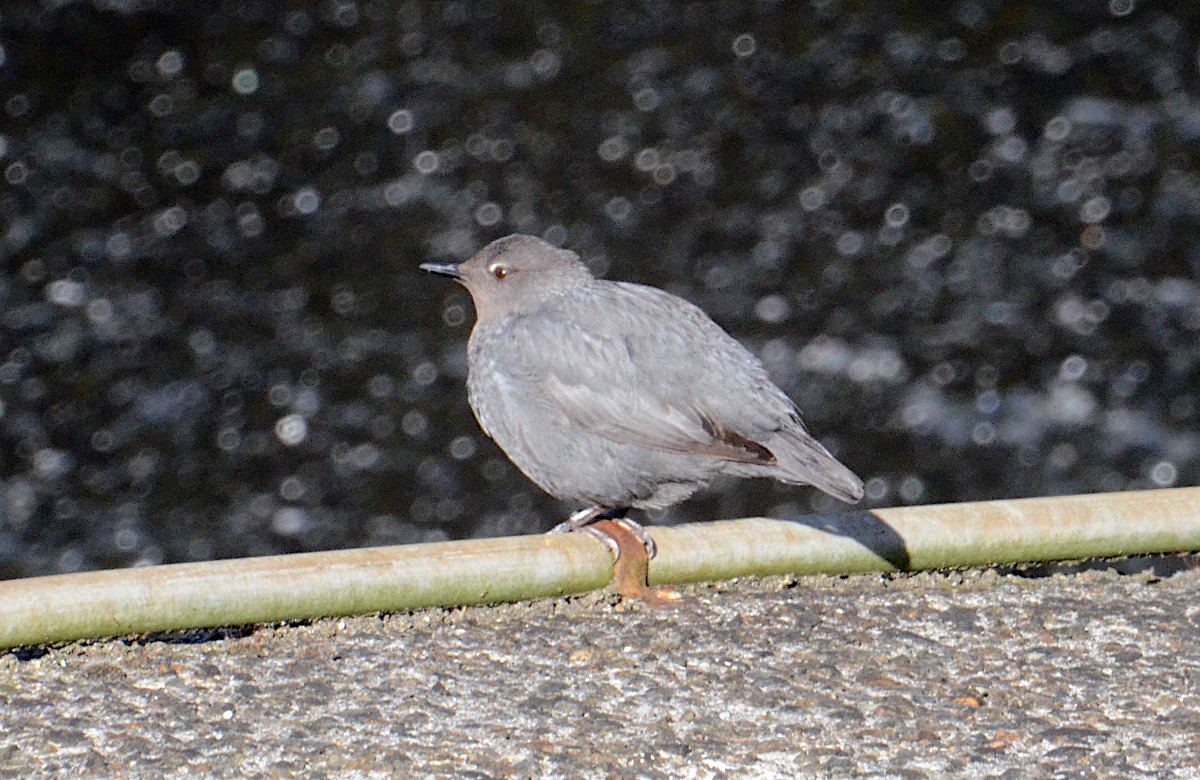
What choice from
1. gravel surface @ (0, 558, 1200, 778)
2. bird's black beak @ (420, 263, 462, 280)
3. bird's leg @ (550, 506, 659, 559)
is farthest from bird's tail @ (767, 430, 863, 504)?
bird's black beak @ (420, 263, 462, 280)

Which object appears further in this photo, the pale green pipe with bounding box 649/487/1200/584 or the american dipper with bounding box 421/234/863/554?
the american dipper with bounding box 421/234/863/554

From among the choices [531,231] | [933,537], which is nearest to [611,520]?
[933,537]

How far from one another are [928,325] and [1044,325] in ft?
2.34

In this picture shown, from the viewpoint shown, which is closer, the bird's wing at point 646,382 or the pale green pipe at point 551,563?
the pale green pipe at point 551,563

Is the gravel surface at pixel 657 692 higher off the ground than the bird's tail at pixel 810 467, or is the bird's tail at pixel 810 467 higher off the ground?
the bird's tail at pixel 810 467

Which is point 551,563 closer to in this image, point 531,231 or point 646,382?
point 646,382

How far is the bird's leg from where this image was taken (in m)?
3.62

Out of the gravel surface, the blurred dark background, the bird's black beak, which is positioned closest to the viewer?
the gravel surface

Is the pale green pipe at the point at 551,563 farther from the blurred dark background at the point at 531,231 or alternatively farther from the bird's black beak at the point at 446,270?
the blurred dark background at the point at 531,231

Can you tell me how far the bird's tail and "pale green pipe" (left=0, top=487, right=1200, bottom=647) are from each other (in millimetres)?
75

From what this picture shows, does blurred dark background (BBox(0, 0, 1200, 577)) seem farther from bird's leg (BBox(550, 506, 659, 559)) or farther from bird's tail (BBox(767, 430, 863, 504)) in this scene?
bird's tail (BBox(767, 430, 863, 504))

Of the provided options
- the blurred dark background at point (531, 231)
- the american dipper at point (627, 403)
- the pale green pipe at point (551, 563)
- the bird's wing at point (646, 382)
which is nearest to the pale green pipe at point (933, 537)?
the pale green pipe at point (551, 563)

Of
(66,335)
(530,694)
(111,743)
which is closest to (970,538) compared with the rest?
(530,694)

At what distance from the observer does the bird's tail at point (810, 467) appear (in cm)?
371
